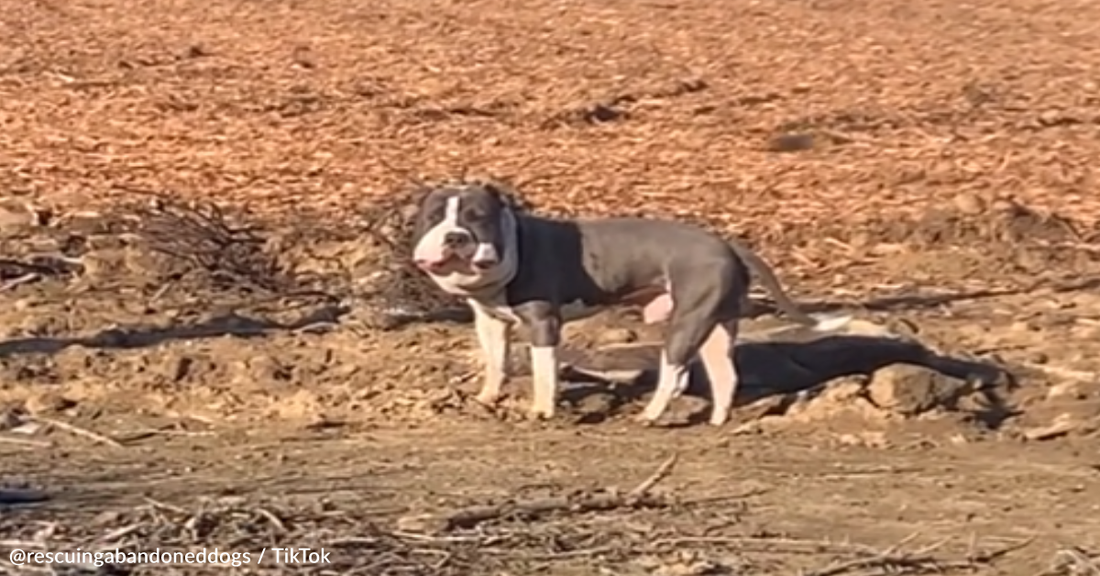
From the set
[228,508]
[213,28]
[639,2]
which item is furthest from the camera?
[639,2]

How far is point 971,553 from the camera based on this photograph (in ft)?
22.4

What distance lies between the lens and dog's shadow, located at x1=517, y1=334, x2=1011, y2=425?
9.15 m

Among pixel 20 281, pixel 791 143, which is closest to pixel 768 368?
pixel 20 281

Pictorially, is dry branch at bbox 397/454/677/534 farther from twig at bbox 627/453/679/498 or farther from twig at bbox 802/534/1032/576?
twig at bbox 802/534/1032/576

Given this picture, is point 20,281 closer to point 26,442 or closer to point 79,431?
point 79,431

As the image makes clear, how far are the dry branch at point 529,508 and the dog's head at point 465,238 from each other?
1101 millimetres

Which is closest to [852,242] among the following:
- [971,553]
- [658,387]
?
[658,387]

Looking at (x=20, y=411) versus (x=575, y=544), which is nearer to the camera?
(x=575, y=544)

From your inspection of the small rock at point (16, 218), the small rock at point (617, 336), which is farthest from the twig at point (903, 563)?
the small rock at point (16, 218)

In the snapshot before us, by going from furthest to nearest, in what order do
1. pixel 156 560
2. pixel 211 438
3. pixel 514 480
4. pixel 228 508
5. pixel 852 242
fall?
pixel 852 242, pixel 211 438, pixel 514 480, pixel 228 508, pixel 156 560

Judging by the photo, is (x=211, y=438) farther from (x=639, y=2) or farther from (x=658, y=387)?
(x=639, y=2)

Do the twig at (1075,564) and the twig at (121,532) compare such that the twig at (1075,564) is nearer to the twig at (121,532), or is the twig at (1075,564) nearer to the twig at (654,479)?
the twig at (654,479)

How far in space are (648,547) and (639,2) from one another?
15048mm

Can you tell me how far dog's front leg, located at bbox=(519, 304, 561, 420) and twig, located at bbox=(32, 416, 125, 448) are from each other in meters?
1.30
